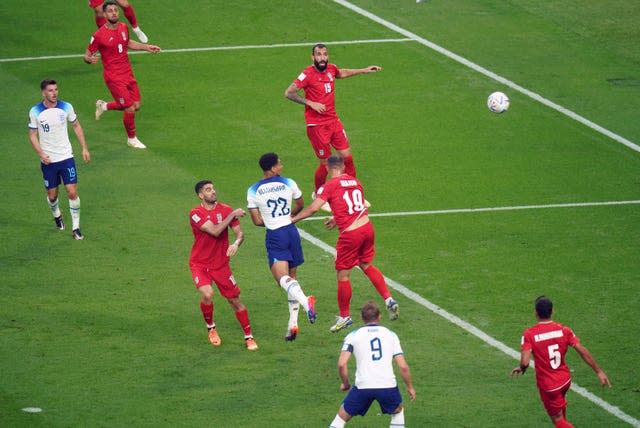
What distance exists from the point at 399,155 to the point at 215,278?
925 centimetres

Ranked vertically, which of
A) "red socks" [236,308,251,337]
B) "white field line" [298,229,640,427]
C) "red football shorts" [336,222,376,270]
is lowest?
"white field line" [298,229,640,427]

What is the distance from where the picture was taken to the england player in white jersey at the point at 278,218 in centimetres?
1695

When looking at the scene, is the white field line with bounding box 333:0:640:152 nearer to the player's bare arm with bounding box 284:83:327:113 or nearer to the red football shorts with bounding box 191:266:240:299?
the player's bare arm with bounding box 284:83:327:113

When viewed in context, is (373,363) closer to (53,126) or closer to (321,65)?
(53,126)

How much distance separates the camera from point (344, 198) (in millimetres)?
17203

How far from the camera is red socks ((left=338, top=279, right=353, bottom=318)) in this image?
1741cm

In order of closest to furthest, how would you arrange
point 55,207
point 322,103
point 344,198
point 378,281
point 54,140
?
1. point 344,198
2. point 378,281
3. point 54,140
4. point 55,207
5. point 322,103

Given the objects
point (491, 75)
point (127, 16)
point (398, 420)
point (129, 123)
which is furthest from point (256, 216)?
point (491, 75)

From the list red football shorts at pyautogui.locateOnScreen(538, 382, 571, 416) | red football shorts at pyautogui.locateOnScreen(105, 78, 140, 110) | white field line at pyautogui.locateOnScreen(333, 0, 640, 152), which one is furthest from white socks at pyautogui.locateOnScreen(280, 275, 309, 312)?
white field line at pyautogui.locateOnScreen(333, 0, 640, 152)

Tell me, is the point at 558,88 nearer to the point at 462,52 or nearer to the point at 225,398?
the point at 462,52

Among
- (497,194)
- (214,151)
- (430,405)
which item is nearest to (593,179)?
(497,194)

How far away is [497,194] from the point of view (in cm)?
2345

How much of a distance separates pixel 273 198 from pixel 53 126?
5445 mm

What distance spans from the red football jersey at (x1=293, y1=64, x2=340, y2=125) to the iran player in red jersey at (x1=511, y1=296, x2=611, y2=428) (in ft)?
29.9
